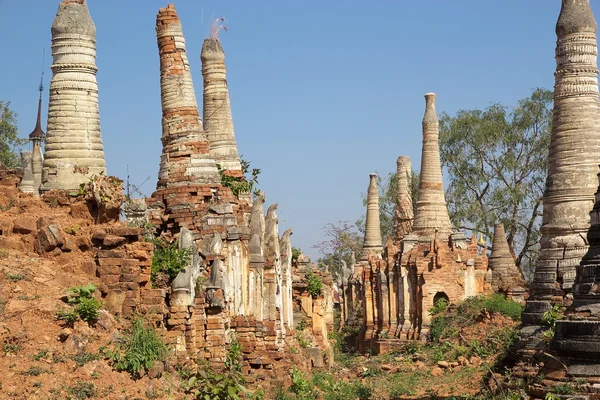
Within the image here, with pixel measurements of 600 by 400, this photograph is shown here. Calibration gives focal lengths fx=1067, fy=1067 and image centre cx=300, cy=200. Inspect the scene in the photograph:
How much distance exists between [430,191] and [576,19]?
14977mm

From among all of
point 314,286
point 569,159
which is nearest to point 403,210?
point 314,286

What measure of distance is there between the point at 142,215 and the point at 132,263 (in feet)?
9.29

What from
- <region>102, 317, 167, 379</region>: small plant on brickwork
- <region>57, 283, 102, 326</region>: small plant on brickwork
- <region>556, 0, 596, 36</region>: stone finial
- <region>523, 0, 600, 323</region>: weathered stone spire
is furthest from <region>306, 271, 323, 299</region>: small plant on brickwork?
<region>57, 283, 102, 326</region>: small plant on brickwork

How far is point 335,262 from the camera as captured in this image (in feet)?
193

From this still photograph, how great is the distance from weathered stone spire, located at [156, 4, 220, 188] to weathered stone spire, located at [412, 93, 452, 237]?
Answer: 12762 mm

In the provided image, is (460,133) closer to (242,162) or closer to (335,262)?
(335,262)

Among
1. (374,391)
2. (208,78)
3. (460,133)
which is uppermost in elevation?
(460,133)

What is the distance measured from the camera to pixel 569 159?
1426 cm

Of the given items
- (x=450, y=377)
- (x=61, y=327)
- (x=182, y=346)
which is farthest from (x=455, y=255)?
(x=61, y=327)

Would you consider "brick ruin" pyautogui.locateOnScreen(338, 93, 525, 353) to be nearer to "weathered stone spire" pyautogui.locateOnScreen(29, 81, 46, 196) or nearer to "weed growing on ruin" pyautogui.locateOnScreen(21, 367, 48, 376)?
"weathered stone spire" pyautogui.locateOnScreen(29, 81, 46, 196)

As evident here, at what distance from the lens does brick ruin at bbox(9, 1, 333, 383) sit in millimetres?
11828

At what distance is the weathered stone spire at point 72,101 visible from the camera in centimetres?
1327

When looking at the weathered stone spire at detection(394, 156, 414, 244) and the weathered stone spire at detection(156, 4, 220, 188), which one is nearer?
the weathered stone spire at detection(156, 4, 220, 188)

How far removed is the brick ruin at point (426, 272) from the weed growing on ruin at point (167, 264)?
15064 millimetres
